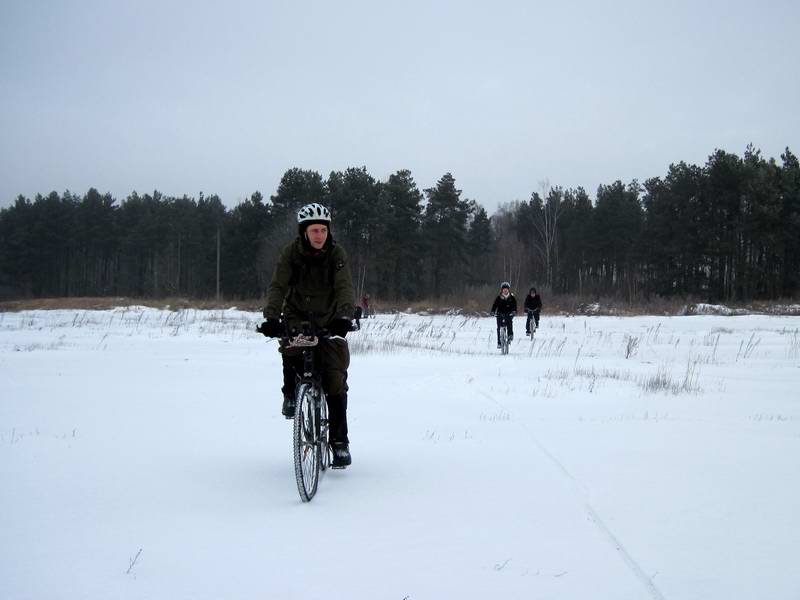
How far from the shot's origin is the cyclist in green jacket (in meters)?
4.43

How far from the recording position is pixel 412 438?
6012 mm

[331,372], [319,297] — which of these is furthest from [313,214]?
[331,372]

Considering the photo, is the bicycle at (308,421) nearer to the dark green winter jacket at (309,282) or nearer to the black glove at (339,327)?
the black glove at (339,327)

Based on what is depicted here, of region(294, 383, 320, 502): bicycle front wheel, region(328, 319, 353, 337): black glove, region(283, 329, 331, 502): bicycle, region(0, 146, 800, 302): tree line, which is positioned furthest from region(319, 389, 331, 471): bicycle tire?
region(0, 146, 800, 302): tree line

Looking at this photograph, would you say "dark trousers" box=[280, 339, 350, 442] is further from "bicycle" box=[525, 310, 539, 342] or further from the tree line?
the tree line

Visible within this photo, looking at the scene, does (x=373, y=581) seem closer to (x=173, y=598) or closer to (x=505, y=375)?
(x=173, y=598)

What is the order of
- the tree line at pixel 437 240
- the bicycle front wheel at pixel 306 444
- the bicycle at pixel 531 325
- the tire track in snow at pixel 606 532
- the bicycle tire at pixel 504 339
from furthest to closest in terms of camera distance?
1. the tree line at pixel 437 240
2. the bicycle at pixel 531 325
3. the bicycle tire at pixel 504 339
4. the bicycle front wheel at pixel 306 444
5. the tire track in snow at pixel 606 532

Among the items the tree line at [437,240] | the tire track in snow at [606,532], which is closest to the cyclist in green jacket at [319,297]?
the tire track in snow at [606,532]

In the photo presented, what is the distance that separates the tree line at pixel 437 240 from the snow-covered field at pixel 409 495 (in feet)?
133

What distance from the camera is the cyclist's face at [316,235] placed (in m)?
4.45

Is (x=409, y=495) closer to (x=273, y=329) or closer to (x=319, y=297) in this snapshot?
(x=273, y=329)

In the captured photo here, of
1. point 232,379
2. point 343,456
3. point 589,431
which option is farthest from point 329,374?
point 232,379

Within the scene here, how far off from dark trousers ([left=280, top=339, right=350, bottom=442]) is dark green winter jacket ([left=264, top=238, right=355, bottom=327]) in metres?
0.22

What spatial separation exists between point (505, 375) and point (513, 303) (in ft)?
22.8
